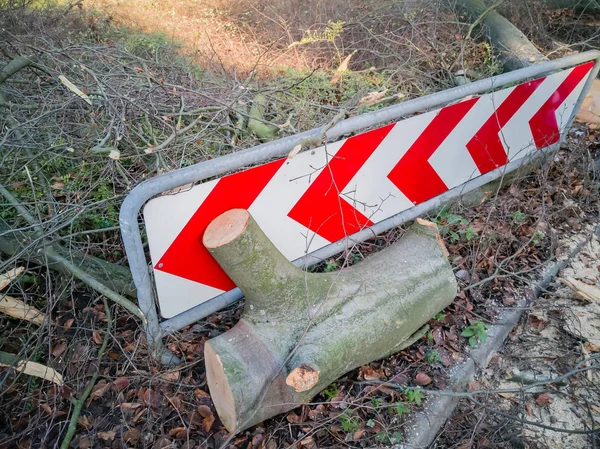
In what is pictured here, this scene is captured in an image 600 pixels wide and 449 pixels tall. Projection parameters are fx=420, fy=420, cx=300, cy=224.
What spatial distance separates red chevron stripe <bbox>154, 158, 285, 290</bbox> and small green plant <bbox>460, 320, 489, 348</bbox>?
163 cm

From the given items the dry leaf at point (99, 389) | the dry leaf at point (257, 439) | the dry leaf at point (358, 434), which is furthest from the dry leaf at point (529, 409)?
the dry leaf at point (99, 389)

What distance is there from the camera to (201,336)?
264 cm

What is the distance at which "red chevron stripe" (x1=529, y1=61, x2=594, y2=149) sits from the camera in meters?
3.56

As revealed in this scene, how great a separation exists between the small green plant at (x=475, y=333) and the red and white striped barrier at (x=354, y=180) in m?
0.92

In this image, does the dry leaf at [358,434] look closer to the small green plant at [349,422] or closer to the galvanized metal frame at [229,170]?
the small green plant at [349,422]

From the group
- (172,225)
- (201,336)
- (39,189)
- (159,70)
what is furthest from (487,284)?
(159,70)

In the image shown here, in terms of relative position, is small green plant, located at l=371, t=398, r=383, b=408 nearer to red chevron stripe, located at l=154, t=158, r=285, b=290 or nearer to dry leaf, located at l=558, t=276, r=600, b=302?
red chevron stripe, located at l=154, t=158, r=285, b=290

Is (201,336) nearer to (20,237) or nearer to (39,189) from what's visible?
(20,237)

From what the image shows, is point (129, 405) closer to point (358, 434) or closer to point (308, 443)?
point (308, 443)

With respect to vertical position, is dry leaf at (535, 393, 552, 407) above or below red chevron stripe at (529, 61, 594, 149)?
below

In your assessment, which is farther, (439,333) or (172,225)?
(439,333)

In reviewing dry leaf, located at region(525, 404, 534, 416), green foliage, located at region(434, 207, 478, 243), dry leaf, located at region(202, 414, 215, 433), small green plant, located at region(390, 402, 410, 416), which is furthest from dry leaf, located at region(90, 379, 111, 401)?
green foliage, located at region(434, 207, 478, 243)

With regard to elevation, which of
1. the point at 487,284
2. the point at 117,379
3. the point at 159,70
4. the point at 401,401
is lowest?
the point at 487,284

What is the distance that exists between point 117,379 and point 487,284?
8.42 ft
